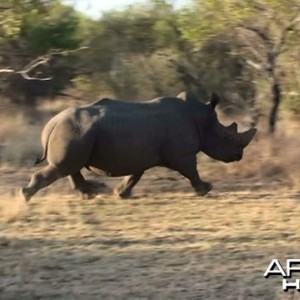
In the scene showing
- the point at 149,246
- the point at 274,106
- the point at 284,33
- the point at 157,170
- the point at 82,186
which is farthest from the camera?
the point at 274,106

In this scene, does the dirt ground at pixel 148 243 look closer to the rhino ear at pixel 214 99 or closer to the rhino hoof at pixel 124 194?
the rhino hoof at pixel 124 194

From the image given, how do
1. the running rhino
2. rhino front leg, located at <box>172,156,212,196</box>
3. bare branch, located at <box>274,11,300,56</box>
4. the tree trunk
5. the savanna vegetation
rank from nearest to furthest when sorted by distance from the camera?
the savanna vegetation → the running rhino → rhino front leg, located at <box>172,156,212,196</box> → bare branch, located at <box>274,11,300,56</box> → the tree trunk

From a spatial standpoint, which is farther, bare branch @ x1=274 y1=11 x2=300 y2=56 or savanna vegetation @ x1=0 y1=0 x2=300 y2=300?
bare branch @ x1=274 y1=11 x2=300 y2=56

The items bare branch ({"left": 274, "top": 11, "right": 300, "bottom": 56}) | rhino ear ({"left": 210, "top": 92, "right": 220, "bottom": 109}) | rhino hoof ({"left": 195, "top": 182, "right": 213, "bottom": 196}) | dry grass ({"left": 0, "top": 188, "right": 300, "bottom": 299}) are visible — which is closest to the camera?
dry grass ({"left": 0, "top": 188, "right": 300, "bottom": 299})

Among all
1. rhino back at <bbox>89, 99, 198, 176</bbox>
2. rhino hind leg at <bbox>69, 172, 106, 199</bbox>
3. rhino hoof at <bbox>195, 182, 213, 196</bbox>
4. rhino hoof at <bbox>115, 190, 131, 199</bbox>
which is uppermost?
rhino back at <bbox>89, 99, 198, 176</bbox>

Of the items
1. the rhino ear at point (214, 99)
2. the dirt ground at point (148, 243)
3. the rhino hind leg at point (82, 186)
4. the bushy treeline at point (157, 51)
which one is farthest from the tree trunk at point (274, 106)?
the rhino hind leg at point (82, 186)

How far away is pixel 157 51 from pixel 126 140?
12016 mm

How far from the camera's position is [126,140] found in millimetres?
11859

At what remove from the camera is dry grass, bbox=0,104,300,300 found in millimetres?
7535

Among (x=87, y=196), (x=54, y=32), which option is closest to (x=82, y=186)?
(x=87, y=196)

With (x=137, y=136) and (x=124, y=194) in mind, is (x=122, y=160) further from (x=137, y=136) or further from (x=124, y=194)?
(x=124, y=194)

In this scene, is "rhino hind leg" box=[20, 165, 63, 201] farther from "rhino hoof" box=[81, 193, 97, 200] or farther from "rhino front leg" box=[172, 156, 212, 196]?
"rhino front leg" box=[172, 156, 212, 196]

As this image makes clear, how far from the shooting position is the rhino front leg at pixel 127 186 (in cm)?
1236

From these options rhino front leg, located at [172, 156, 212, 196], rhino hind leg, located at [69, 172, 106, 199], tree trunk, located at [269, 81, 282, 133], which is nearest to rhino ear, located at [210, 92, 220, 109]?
rhino front leg, located at [172, 156, 212, 196]
